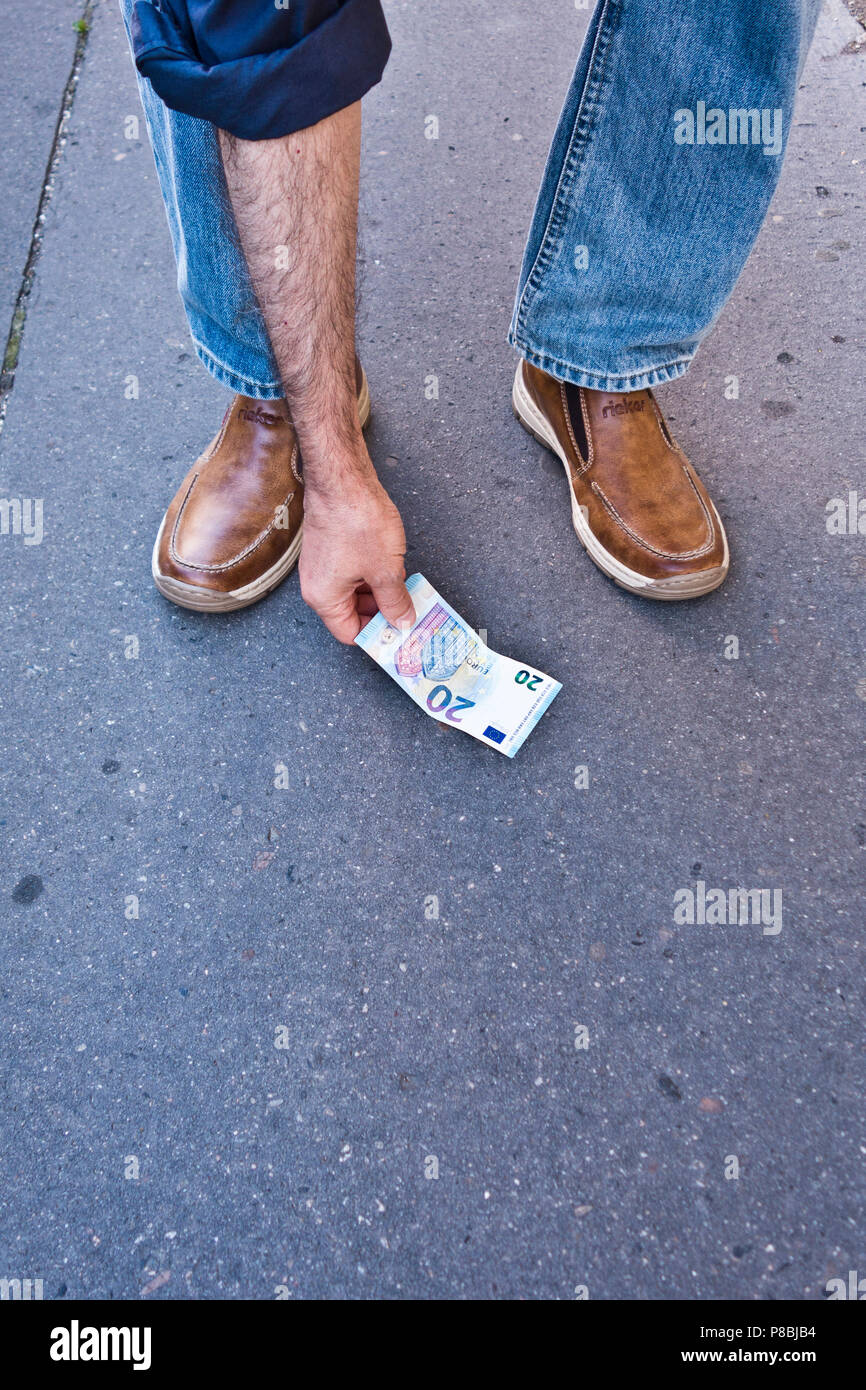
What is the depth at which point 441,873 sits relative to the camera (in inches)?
57.4

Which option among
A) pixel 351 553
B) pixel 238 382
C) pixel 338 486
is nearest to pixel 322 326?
pixel 338 486

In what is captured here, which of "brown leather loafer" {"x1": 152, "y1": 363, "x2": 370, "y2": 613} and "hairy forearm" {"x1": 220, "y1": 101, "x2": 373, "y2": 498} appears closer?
"hairy forearm" {"x1": 220, "y1": 101, "x2": 373, "y2": 498}

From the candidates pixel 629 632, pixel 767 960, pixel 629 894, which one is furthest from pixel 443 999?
pixel 629 632

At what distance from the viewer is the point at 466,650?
5.31 ft

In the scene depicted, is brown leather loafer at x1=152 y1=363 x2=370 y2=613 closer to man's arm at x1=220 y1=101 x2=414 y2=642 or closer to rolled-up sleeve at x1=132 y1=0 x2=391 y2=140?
man's arm at x1=220 y1=101 x2=414 y2=642

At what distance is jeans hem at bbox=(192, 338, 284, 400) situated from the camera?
5.29ft

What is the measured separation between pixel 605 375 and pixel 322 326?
0.64 m

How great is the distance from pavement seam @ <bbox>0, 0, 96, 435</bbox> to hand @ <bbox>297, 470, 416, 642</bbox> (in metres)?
1.04

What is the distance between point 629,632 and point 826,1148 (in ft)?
2.92

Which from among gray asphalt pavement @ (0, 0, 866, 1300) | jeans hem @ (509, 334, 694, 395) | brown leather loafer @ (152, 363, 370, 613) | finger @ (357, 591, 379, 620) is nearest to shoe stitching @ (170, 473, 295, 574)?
brown leather loafer @ (152, 363, 370, 613)

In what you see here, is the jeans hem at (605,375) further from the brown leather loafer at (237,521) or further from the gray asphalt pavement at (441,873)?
the brown leather loafer at (237,521)

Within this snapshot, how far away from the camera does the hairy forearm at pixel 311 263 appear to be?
43.0 inches

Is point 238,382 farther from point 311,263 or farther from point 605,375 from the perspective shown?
point 605,375
